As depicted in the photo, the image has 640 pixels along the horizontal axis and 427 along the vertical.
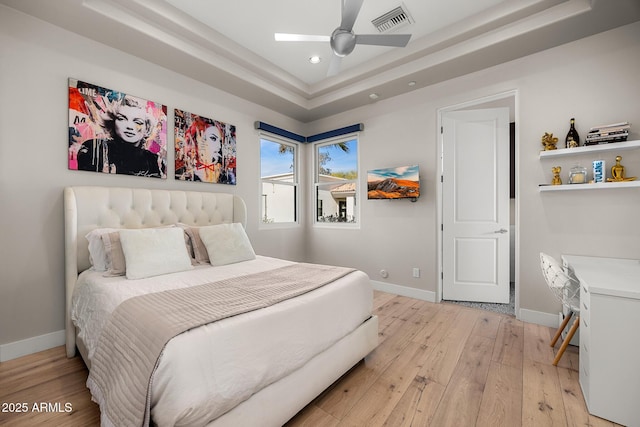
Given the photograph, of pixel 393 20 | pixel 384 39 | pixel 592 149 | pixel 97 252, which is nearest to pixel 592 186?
pixel 592 149

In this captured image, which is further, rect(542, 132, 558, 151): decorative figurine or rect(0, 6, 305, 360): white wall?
rect(542, 132, 558, 151): decorative figurine

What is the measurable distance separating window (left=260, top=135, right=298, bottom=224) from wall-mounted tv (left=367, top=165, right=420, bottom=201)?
1428mm

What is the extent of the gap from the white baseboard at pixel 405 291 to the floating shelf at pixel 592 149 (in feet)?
6.44

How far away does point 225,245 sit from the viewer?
2.66m

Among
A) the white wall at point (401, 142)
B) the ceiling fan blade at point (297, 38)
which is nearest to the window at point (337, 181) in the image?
the white wall at point (401, 142)

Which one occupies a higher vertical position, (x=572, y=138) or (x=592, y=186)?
(x=572, y=138)

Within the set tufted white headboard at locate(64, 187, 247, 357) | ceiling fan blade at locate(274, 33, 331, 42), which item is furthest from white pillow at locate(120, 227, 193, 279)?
ceiling fan blade at locate(274, 33, 331, 42)

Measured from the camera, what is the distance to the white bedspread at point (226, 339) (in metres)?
1.01

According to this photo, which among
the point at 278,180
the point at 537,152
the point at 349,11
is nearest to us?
the point at 349,11

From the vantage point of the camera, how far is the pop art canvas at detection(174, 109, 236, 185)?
10.2ft

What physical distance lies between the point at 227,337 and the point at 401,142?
Answer: 3332 mm

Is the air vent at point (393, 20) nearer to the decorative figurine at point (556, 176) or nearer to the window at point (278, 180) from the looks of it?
the decorative figurine at point (556, 176)

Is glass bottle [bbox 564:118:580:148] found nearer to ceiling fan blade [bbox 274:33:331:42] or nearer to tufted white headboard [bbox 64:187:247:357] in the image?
ceiling fan blade [bbox 274:33:331:42]

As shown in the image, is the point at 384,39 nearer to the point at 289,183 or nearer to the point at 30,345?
the point at 289,183
